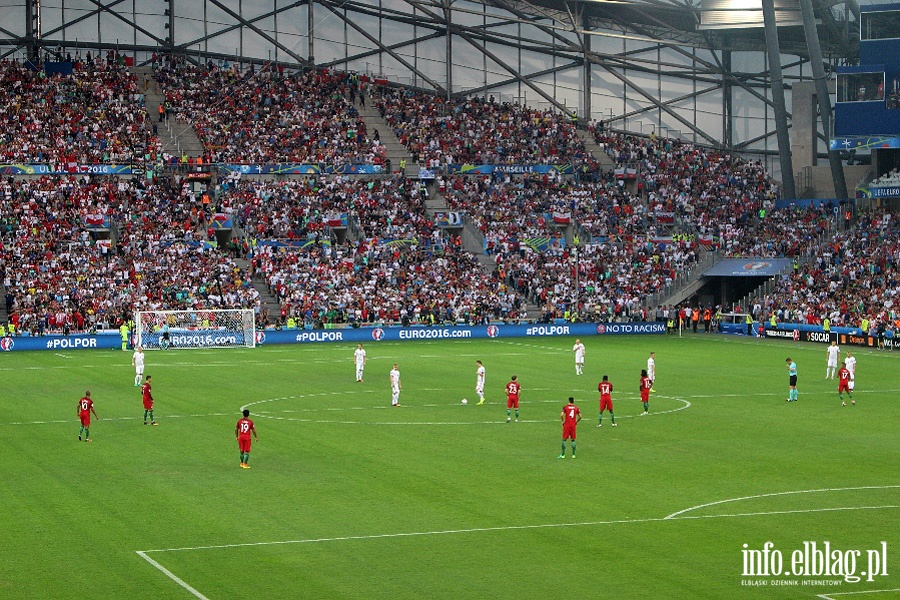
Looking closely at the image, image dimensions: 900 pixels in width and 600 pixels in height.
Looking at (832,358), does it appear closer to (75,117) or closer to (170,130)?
(170,130)

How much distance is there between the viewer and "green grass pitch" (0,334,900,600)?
2041 centimetres

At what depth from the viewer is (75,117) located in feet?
270

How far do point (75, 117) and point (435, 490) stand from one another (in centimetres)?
6143

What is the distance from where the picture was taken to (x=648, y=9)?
8912 cm

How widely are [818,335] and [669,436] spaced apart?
3610 cm

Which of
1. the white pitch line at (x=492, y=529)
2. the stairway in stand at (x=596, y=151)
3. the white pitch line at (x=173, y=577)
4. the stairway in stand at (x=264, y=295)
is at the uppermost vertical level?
the stairway in stand at (x=596, y=151)

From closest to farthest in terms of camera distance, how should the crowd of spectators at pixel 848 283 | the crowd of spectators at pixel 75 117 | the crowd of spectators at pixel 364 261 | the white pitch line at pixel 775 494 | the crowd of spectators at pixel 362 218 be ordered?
1. the white pitch line at pixel 775 494
2. the crowd of spectators at pixel 848 283
3. the crowd of spectators at pixel 362 218
4. the crowd of spectators at pixel 364 261
5. the crowd of spectators at pixel 75 117

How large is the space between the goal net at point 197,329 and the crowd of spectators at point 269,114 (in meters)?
18.1

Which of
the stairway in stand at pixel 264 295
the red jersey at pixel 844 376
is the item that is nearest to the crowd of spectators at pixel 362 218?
Answer: the stairway in stand at pixel 264 295

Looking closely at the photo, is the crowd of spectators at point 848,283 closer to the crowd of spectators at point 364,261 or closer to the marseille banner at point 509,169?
the crowd of spectators at point 364,261

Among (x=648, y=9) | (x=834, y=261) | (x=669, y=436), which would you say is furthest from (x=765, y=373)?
(x=648, y=9)

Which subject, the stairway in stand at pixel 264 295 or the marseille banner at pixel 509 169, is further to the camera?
the marseille banner at pixel 509 169

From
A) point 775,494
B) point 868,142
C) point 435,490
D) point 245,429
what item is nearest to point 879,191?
point 868,142

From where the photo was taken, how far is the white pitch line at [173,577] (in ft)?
63.2
